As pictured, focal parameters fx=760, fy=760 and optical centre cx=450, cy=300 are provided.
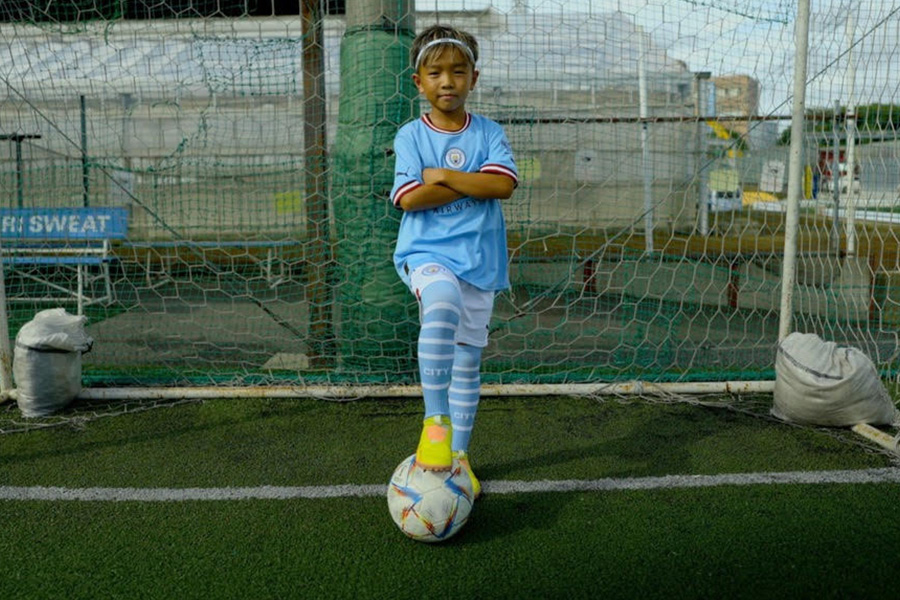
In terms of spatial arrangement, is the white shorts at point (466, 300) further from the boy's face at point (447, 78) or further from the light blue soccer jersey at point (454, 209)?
the boy's face at point (447, 78)

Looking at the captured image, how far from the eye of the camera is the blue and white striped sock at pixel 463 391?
2.95 metres

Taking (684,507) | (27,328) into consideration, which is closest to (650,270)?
(684,507)

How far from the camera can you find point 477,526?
2699 mm

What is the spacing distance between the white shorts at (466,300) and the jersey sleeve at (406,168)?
283 millimetres

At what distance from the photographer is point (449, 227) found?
2795 millimetres

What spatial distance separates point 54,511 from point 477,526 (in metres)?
1.59

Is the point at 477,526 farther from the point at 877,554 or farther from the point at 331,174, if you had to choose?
the point at 331,174

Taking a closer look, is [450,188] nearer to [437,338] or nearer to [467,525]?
[437,338]

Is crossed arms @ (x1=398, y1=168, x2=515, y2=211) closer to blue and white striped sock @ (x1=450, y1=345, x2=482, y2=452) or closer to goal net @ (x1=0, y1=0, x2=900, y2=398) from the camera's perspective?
blue and white striped sock @ (x1=450, y1=345, x2=482, y2=452)

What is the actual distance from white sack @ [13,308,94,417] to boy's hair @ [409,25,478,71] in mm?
2658

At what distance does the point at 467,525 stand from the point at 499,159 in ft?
4.36

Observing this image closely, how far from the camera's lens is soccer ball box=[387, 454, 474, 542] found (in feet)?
8.13

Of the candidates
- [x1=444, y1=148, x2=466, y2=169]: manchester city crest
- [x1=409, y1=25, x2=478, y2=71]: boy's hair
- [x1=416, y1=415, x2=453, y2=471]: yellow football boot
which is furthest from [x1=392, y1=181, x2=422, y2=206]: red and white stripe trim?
[x1=416, y1=415, x2=453, y2=471]: yellow football boot

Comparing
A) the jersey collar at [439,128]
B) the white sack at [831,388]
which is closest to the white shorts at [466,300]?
the jersey collar at [439,128]
